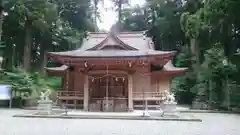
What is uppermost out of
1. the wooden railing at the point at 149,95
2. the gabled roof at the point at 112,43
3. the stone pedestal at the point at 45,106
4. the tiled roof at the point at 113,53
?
the gabled roof at the point at 112,43

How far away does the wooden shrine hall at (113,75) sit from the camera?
50.5 feet

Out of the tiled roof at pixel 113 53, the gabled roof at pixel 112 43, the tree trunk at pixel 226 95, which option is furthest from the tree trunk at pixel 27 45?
the tree trunk at pixel 226 95

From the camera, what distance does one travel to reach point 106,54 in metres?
15.6

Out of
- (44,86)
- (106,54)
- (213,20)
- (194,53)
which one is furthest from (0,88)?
(194,53)

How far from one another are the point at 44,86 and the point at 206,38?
1188cm

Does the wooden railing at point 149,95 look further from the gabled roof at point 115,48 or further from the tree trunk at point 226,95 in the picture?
the tree trunk at point 226,95

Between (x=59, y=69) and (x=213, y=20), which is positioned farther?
(x=59, y=69)

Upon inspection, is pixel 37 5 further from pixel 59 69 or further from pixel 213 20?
pixel 213 20

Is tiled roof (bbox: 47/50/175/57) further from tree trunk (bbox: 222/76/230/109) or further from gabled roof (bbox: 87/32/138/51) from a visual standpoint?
tree trunk (bbox: 222/76/230/109)

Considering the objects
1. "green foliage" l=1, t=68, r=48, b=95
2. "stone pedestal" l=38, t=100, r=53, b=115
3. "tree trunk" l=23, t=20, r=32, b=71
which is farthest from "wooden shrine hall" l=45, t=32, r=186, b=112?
"tree trunk" l=23, t=20, r=32, b=71

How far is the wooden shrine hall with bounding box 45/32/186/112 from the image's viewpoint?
15.4 metres

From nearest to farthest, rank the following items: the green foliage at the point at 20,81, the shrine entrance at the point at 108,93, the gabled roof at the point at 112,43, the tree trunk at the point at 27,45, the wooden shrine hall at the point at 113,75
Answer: the wooden shrine hall at the point at 113,75
the shrine entrance at the point at 108,93
the gabled roof at the point at 112,43
the green foliage at the point at 20,81
the tree trunk at the point at 27,45

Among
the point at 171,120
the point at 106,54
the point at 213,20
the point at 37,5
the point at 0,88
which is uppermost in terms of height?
the point at 37,5

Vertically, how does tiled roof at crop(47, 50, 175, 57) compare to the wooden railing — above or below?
above
